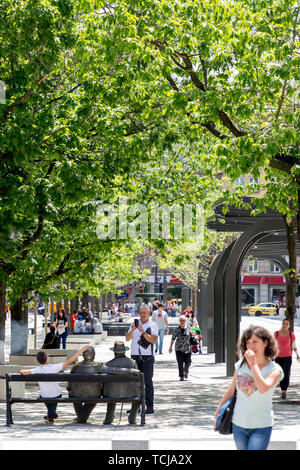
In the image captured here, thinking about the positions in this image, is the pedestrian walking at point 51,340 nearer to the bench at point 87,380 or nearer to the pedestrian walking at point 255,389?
the bench at point 87,380

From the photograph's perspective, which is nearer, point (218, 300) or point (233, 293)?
point (233, 293)

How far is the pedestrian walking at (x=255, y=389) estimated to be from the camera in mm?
5980

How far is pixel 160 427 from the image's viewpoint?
1141 cm

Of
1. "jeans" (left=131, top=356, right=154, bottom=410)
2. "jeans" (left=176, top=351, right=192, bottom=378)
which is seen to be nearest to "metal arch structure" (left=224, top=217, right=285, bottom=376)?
"jeans" (left=176, top=351, right=192, bottom=378)

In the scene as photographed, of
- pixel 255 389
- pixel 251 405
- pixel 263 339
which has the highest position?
pixel 263 339

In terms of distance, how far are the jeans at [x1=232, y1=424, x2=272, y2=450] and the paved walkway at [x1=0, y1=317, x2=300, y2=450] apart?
9.59ft

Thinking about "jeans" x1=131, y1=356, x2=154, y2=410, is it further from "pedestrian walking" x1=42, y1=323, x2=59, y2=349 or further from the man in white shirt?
"pedestrian walking" x1=42, y1=323, x2=59, y2=349

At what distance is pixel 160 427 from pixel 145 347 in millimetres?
1710

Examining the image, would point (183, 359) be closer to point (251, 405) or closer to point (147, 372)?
point (147, 372)

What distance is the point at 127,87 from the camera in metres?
16.1

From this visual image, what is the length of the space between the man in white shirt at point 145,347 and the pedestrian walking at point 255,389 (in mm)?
6583

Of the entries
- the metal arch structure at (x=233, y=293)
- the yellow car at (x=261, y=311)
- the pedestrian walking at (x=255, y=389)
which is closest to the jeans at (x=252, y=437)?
the pedestrian walking at (x=255, y=389)

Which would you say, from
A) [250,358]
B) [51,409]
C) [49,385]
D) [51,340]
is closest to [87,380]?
[49,385]

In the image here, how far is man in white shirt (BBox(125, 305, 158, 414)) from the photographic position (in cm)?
1277
